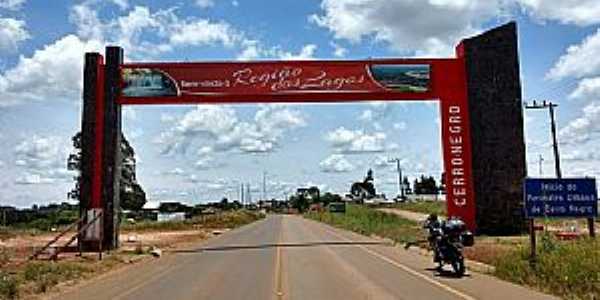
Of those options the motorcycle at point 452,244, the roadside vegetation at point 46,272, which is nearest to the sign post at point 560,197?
the motorcycle at point 452,244

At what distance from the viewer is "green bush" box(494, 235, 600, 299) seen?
1438cm

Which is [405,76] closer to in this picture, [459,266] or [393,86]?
[393,86]

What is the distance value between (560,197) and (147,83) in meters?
21.1

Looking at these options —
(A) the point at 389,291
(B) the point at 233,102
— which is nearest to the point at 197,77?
(B) the point at 233,102

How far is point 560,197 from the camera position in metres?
19.6

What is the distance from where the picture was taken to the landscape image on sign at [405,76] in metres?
35.4

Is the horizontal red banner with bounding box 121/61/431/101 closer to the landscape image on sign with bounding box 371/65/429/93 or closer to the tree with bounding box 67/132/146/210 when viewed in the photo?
the landscape image on sign with bounding box 371/65/429/93

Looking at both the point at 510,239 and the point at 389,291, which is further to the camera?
the point at 510,239

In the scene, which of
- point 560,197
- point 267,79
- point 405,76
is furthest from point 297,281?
point 405,76

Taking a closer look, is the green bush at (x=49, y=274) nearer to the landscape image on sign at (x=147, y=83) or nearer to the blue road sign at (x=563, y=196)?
the blue road sign at (x=563, y=196)

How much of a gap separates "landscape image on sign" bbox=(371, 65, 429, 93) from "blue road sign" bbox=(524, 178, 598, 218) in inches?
638

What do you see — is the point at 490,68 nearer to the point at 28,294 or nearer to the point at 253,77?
the point at 253,77

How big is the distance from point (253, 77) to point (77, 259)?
11.9m

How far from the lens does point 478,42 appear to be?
35.6 meters
